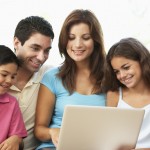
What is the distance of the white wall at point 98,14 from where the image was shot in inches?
82.2

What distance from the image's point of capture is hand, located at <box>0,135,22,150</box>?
130cm

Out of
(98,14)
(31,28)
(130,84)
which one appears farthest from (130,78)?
(98,14)

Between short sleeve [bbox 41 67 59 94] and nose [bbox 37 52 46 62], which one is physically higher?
nose [bbox 37 52 46 62]

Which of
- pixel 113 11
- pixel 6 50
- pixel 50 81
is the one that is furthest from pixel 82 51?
pixel 113 11

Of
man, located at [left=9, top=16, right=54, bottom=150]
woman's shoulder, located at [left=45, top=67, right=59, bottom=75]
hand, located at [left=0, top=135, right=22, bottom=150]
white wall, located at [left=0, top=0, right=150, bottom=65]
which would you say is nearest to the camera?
hand, located at [left=0, top=135, right=22, bottom=150]

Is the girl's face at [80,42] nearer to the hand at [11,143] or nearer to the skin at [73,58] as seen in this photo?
the skin at [73,58]

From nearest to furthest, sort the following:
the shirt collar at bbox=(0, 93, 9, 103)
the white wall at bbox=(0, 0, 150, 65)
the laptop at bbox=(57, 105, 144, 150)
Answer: the laptop at bbox=(57, 105, 144, 150) → the shirt collar at bbox=(0, 93, 9, 103) → the white wall at bbox=(0, 0, 150, 65)

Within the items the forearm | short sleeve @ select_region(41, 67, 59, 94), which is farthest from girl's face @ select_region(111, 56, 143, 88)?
the forearm

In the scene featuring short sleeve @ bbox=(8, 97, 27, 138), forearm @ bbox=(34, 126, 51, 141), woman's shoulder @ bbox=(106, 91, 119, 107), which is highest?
woman's shoulder @ bbox=(106, 91, 119, 107)

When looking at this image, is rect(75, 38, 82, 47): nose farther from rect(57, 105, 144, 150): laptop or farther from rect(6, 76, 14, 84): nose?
rect(57, 105, 144, 150): laptop

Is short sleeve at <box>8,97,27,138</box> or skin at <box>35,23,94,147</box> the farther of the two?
skin at <box>35,23,94,147</box>

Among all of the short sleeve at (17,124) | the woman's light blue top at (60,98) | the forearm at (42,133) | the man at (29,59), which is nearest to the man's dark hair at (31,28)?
the man at (29,59)

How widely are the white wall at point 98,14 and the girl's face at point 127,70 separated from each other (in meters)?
0.62

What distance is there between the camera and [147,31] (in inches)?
83.4
